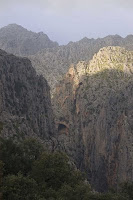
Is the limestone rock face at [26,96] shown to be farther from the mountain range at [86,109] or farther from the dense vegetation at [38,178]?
the dense vegetation at [38,178]

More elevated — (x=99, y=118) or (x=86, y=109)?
(x=86, y=109)

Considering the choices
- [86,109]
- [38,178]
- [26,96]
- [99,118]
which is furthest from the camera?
[86,109]

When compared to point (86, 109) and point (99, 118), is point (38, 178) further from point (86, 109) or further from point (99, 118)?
point (86, 109)

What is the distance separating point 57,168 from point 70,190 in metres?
8.33

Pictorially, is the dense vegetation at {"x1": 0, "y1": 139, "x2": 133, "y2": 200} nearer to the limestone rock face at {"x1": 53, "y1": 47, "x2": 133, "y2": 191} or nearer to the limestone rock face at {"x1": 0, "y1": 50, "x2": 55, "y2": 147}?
the limestone rock face at {"x1": 0, "y1": 50, "x2": 55, "y2": 147}

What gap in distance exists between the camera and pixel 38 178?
5122cm

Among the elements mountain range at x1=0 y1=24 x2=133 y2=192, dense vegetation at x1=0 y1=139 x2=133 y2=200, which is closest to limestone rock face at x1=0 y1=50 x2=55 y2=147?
mountain range at x1=0 y1=24 x2=133 y2=192

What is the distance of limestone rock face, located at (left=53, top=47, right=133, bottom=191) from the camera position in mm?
135250

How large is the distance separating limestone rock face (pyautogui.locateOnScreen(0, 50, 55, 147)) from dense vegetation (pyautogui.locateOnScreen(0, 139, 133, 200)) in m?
38.8

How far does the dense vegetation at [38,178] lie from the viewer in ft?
136

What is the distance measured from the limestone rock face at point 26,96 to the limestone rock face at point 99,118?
14986 millimetres

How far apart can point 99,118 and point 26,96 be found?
1622 inches

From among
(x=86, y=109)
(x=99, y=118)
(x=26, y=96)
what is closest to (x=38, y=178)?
(x=26, y=96)

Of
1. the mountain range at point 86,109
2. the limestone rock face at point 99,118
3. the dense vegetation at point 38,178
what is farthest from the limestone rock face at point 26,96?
the dense vegetation at point 38,178
